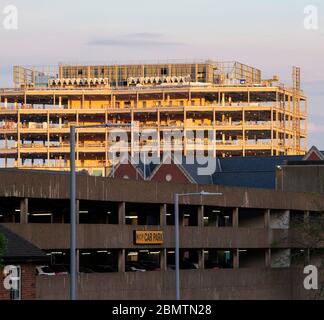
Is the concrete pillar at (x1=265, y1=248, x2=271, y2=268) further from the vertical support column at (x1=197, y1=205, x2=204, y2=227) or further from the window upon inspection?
the window

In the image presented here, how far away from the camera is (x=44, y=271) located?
7262 centimetres

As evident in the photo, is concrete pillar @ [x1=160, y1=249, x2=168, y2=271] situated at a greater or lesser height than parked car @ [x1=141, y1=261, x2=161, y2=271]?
greater

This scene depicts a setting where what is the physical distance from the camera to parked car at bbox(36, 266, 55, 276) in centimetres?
7112

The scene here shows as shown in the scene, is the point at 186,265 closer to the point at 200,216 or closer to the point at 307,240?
the point at 200,216

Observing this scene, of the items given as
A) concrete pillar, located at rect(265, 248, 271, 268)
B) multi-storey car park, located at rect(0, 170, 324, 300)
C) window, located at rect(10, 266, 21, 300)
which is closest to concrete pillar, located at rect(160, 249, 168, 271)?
multi-storey car park, located at rect(0, 170, 324, 300)

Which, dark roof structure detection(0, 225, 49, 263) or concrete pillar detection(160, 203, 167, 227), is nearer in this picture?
dark roof structure detection(0, 225, 49, 263)

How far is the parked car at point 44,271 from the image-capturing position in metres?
71.1

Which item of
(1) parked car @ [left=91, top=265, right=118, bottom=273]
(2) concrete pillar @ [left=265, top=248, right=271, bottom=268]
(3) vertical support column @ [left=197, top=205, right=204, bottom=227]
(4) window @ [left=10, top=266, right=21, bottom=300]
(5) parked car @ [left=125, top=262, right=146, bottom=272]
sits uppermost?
(4) window @ [left=10, top=266, right=21, bottom=300]

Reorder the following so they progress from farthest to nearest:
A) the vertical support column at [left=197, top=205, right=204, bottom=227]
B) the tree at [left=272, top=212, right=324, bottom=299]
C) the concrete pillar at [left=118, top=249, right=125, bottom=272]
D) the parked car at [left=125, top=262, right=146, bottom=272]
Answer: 1. the tree at [left=272, top=212, right=324, bottom=299]
2. the vertical support column at [left=197, top=205, right=204, bottom=227]
3. the parked car at [left=125, top=262, right=146, bottom=272]
4. the concrete pillar at [left=118, top=249, right=125, bottom=272]

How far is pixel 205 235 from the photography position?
302 feet

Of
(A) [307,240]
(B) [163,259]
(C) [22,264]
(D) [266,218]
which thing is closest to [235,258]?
(D) [266,218]

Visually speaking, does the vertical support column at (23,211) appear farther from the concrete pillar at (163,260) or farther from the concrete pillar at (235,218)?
the concrete pillar at (235,218)

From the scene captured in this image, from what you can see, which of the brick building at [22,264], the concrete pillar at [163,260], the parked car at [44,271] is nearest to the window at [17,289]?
the brick building at [22,264]
